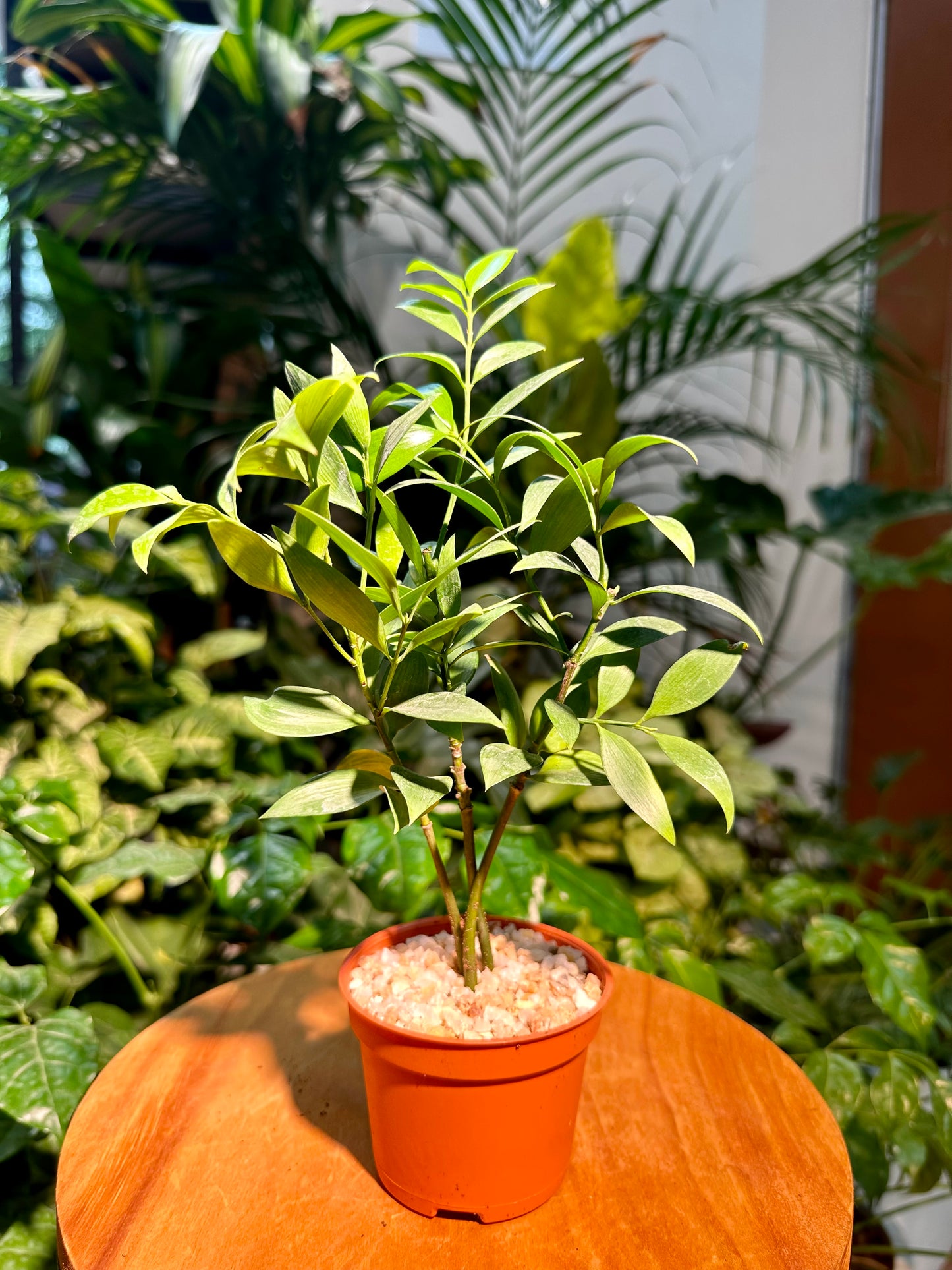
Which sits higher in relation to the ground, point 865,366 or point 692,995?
point 865,366

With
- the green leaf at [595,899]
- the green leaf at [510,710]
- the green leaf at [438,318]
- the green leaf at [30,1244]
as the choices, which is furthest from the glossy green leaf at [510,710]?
the green leaf at [30,1244]

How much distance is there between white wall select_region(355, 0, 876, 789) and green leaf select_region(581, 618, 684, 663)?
1.67 meters

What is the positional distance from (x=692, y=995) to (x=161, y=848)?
571mm

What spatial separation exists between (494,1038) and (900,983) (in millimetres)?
561

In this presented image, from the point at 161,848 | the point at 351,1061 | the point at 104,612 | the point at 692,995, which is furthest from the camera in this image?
the point at 104,612

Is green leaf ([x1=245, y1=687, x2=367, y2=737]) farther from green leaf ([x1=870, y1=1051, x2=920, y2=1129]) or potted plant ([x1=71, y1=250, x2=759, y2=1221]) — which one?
green leaf ([x1=870, y1=1051, x2=920, y2=1129])

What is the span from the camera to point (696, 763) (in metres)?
0.50

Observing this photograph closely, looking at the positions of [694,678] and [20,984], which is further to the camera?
[20,984]

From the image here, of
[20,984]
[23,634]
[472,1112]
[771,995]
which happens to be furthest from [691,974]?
[23,634]

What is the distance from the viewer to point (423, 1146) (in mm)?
545

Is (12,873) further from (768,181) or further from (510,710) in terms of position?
(768,181)

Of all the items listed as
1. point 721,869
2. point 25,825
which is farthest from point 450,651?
point 721,869

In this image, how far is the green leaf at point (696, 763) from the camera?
486mm

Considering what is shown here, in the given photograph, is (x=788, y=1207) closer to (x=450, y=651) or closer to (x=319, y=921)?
(x=450, y=651)
